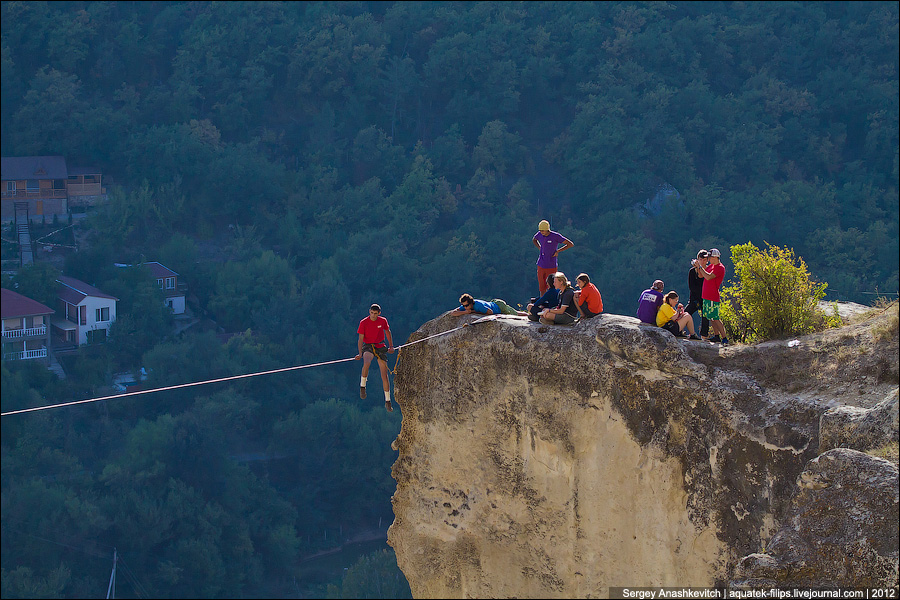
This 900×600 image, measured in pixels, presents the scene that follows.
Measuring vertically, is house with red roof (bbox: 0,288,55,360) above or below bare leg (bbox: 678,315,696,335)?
above

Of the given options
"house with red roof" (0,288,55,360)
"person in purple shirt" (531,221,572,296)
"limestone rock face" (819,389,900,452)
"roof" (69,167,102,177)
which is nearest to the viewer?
"limestone rock face" (819,389,900,452)

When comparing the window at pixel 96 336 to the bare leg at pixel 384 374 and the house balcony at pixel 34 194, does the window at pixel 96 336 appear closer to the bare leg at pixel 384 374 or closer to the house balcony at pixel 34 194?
the house balcony at pixel 34 194

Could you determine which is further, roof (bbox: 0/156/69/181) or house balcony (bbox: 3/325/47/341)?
roof (bbox: 0/156/69/181)

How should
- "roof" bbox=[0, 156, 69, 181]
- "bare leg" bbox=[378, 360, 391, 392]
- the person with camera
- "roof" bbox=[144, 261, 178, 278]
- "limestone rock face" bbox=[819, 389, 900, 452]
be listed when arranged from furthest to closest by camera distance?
Answer: "roof" bbox=[0, 156, 69, 181] < "roof" bbox=[144, 261, 178, 278] < "bare leg" bbox=[378, 360, 391, 392] < the person with camera < "limestone rock face" bbox=[819, 389, 900, 452]

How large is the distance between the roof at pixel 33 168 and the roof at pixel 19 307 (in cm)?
1169

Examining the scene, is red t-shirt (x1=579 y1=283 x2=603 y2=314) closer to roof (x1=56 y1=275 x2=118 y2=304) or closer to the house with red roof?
the house with red roof

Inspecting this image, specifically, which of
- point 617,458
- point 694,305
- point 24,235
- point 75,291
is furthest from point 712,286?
point 24,235

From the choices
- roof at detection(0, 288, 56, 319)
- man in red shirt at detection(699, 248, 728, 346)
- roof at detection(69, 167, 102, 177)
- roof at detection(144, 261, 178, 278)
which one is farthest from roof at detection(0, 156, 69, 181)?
man in red shirt at detection(699, 248, 728, 346)

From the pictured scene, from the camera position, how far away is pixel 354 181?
229ft

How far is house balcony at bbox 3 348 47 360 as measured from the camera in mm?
50594

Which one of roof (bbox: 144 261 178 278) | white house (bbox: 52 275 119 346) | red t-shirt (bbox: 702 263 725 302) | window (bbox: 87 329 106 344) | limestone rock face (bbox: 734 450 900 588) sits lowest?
limestone rock face (bbox: 734 450 900 588)

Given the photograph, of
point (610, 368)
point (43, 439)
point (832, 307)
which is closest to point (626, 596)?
point (610, 368)

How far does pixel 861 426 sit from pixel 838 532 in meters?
0.93

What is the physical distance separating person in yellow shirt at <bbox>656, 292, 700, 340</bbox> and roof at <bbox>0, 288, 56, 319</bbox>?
4918 centimetres
